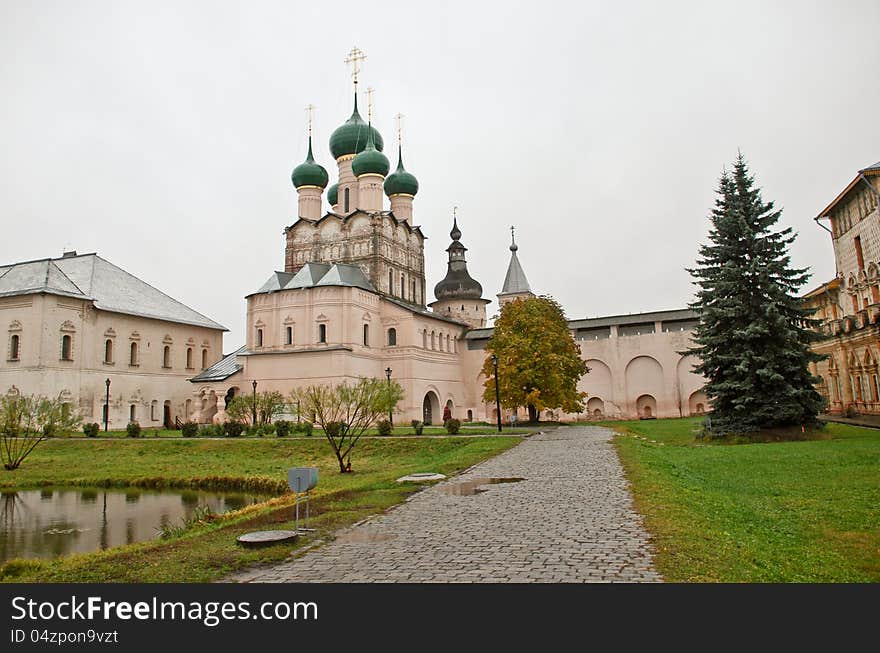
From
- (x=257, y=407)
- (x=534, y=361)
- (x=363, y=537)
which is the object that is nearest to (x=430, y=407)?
(x=534, y=361)

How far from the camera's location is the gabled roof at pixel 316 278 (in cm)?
4122

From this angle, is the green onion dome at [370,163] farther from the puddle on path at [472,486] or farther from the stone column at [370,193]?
the puddle on path at [472,486]

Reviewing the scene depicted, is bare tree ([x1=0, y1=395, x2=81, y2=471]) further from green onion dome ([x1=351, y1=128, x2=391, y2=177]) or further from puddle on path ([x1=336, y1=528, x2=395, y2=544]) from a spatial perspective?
green onion dome ([x1=351, y1=128, x2=391, y2=177])

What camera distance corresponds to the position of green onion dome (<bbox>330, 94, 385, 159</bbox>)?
164ft

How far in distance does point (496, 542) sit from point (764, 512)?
416 cm

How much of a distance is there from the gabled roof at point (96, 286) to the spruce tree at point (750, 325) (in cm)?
3469

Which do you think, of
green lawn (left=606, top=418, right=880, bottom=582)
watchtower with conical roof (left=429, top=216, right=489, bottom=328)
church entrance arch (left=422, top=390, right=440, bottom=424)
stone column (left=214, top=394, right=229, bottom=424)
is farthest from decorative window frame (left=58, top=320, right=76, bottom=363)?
green lawn (left=606, top=418, right=880, bottom=582)

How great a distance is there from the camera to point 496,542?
7.07 metres

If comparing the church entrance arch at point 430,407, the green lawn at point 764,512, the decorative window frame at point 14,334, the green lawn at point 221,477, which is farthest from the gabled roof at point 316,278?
the green lawn at point 764,512

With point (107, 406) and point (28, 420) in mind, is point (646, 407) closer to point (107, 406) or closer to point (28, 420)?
point (107, 406)

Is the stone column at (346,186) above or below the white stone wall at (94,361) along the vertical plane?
above

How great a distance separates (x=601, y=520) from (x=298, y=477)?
397 centimetres

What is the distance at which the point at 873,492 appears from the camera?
Answer: 32.1 ft

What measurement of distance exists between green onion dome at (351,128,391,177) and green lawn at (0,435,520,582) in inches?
1029
